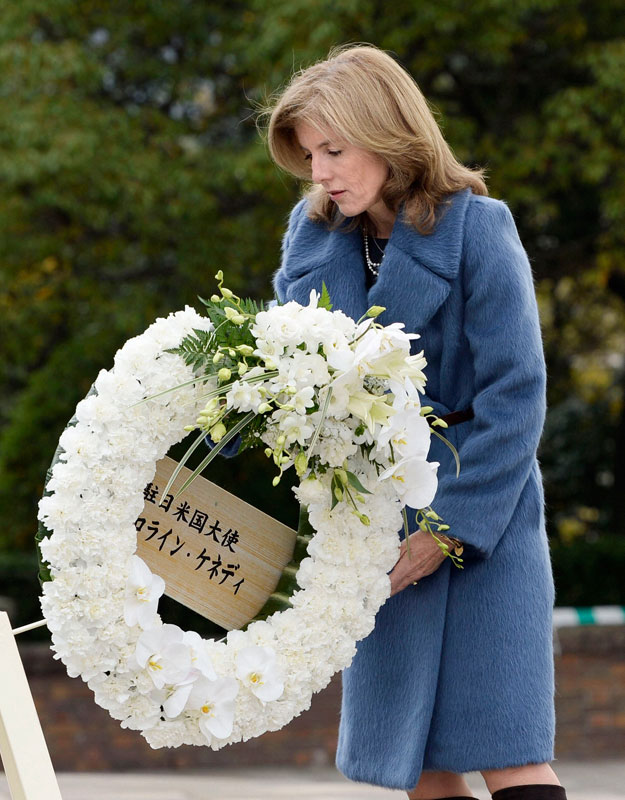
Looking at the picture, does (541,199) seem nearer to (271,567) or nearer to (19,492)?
(19,492)

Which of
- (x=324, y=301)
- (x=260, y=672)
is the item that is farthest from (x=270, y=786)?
(x=324, y=301)

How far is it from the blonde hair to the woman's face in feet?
0.08

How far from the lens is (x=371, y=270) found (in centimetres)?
268

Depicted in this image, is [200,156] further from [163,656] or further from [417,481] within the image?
[163,656]

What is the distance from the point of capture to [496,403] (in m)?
2.43

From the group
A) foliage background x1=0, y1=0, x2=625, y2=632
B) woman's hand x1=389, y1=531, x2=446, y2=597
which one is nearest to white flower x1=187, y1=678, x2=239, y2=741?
woman's hand x1=389, y1=531, x2=446, y2=597

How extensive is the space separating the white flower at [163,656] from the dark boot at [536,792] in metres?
0.71

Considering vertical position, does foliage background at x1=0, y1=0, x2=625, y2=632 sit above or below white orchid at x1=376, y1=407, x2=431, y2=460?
above

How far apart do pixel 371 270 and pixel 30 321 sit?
6020 millimetres

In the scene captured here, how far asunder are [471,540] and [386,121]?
2.73ft

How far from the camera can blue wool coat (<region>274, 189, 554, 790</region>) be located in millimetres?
2428

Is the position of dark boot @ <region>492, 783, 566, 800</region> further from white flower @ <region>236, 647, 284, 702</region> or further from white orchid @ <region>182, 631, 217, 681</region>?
white orchid @ <region>182, 631, 217, 681</region>

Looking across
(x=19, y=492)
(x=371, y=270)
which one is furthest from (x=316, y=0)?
(x=371, y=270)

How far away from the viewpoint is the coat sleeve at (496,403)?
2.42 m
